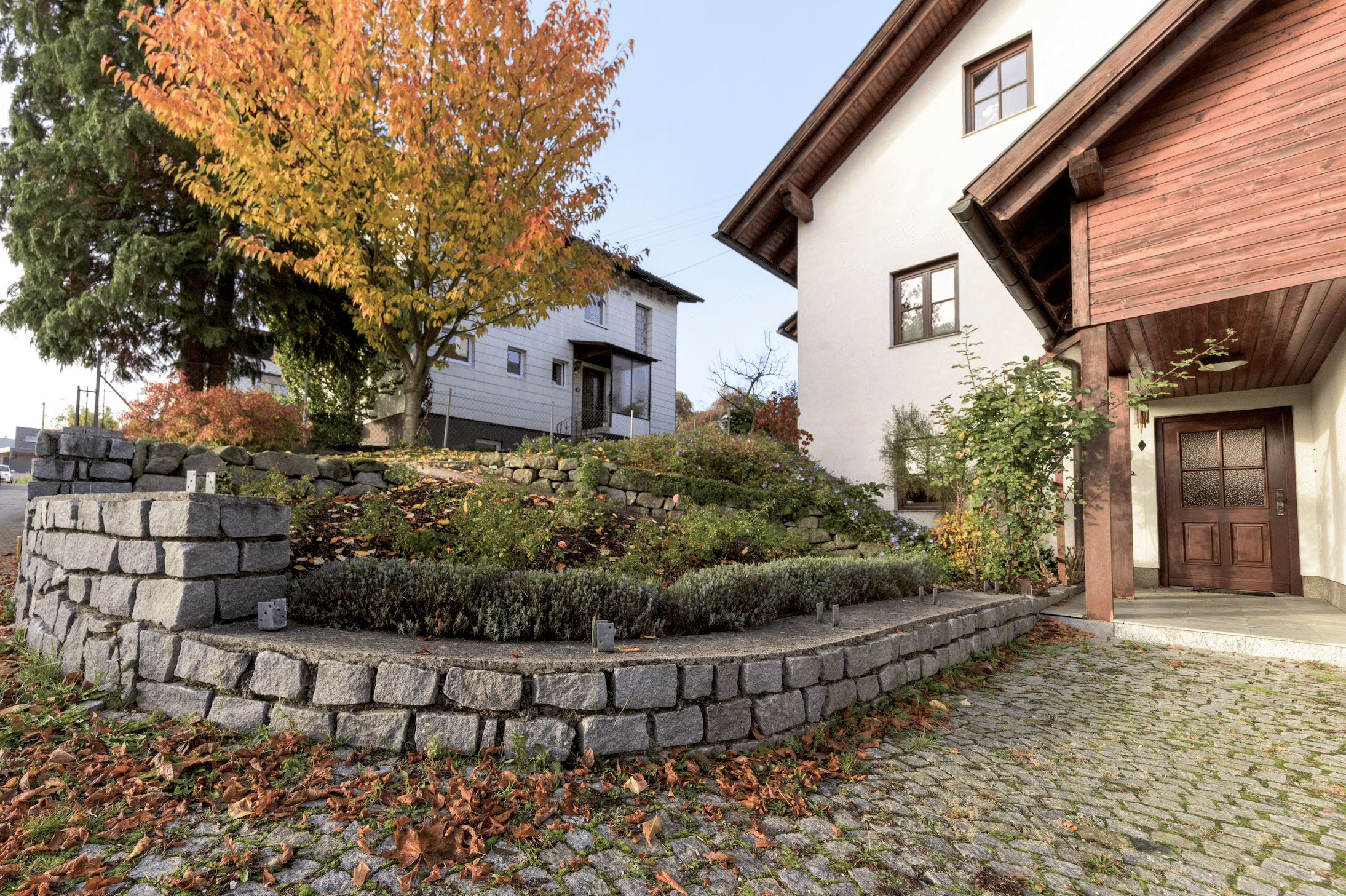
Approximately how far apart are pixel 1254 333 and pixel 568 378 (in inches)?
576

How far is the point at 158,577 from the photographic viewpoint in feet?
10.5

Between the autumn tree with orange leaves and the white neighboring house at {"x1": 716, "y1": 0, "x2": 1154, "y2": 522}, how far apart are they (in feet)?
12.5

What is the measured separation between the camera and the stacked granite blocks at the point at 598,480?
7.19 meters

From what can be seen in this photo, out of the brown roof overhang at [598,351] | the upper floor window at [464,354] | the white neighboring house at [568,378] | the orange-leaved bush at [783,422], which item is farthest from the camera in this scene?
the brown roof overhang at [598,351]

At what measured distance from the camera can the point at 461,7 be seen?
24.9 feet

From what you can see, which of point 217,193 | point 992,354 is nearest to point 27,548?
point 217,193

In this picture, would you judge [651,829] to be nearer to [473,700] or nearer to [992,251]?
[473,700]

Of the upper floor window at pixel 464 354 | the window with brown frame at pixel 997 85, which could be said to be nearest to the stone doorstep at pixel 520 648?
the window with brown frame at pixel 997 85

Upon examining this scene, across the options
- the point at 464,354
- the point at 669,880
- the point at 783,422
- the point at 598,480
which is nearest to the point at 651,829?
the point at 669,880

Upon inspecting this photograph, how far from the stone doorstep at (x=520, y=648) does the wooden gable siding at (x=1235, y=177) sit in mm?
3881

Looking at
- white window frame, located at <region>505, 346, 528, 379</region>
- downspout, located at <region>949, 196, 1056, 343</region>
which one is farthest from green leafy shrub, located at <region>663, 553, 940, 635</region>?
white window frame, located at <region>505, 346, 528, 379</region>

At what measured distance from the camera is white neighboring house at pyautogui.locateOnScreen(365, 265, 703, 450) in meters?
14.6

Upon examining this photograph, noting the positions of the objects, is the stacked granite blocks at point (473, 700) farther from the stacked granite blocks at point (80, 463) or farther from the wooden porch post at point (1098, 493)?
the wooden porch post at point (1098, 493)

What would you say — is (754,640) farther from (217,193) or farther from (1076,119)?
(217,193)
